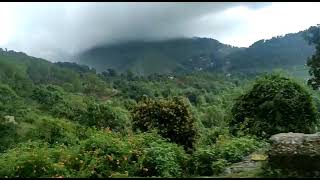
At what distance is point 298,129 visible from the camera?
1744cm

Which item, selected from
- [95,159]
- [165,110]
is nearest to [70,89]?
[165,110]

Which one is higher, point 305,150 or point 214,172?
point 305,150

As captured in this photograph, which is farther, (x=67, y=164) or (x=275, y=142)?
(x=67, y=164)

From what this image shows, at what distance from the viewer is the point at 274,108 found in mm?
17547

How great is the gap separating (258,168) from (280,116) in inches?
367

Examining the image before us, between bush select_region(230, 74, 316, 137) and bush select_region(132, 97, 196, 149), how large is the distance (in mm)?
1944

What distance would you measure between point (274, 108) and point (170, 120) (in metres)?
4.26

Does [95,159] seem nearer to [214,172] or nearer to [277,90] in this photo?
[214,172]

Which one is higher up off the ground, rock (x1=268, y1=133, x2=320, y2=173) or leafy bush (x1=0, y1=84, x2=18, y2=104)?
rock (x1=268, y1=133, x2=320, y2=173)

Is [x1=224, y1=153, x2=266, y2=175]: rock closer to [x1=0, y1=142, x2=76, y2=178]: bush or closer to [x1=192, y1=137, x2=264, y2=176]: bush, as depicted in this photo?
[x1=192, y1=137, x2=264, y2=176]: bush

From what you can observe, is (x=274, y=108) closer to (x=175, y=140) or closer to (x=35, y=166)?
(x=175, y=140)

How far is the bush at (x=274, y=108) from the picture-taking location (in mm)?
17406

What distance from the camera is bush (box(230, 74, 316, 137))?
17406 mm

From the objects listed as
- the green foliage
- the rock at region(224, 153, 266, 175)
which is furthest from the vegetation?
the green foliage
